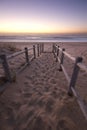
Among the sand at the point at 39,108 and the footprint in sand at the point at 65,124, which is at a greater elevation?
the footprint in sand at the point at 65,124

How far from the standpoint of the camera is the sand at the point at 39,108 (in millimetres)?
2234

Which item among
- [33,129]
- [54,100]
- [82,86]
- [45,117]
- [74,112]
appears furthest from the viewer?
[82,86]

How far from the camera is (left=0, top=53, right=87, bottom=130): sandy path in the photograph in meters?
2.23

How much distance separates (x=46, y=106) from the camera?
2.77 m

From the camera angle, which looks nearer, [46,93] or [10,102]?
[10,102]

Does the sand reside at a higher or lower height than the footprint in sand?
lower

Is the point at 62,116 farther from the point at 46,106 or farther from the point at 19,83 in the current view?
the point at 19,83

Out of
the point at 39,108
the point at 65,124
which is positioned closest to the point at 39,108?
the point at 39,108

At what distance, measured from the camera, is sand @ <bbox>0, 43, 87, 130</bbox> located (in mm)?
2234

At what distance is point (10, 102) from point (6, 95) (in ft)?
1.16

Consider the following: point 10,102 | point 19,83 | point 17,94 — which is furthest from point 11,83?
point 10,102

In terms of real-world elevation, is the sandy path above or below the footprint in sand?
below

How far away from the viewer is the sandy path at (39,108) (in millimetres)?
2230

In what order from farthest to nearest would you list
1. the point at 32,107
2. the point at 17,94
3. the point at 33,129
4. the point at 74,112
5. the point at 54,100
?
the point at 17,94 → the point at 54,100 → the point at 32,107 → the point at 74,112 → the point at 33,129
